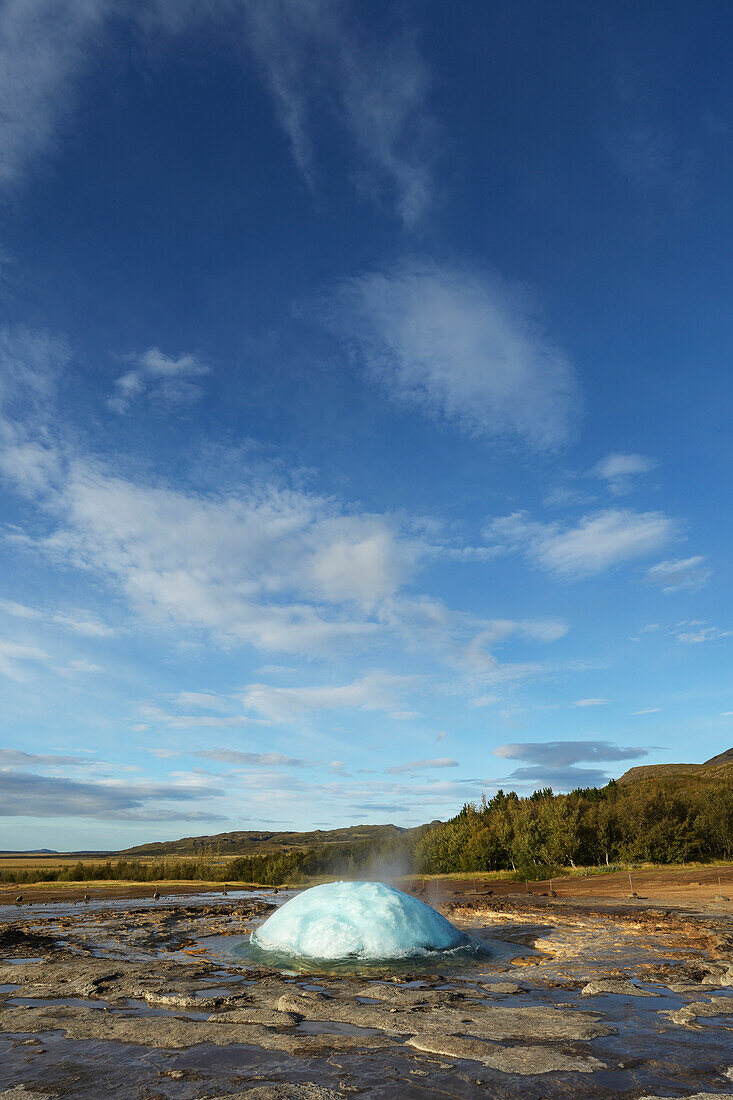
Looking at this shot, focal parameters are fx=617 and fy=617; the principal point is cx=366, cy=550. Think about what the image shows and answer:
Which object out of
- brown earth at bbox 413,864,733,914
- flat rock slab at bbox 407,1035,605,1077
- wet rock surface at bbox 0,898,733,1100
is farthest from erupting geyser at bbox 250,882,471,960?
brown earth at bbox 413,864,733,914

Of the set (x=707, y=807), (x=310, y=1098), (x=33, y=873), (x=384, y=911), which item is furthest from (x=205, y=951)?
(x=33, y=873)

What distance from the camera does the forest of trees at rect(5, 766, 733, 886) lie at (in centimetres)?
7931

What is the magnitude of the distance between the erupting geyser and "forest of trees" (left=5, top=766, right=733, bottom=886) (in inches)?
2270

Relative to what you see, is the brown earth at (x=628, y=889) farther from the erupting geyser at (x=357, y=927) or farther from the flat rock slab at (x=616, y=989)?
the flat rock slab at (x=616, y=989)

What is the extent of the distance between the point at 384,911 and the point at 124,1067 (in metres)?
14.2

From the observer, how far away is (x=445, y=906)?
1850 inches

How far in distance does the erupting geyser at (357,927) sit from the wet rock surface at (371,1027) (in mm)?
1778

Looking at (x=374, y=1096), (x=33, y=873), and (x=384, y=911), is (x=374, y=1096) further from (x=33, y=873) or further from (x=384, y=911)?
(x=33, y=873)

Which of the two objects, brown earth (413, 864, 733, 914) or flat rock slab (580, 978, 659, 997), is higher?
flat rock slab (580, 978, 659, 997)

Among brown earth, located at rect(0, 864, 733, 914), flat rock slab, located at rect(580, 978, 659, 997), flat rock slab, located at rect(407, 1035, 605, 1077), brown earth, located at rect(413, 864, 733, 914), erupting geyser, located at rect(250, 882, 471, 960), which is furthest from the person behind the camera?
brown earth, located at rect(0, 864, 733, 914)

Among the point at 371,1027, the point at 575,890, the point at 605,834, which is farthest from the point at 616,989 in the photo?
the point at 605,834

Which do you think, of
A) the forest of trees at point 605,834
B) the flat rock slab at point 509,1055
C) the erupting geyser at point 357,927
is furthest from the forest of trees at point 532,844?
the flat rock slab at point 509,1055

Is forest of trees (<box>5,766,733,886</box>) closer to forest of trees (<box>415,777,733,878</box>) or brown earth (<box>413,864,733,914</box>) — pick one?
forest of trees (<box>415,777,733,878</box>)

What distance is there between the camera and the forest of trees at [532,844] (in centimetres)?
7931
